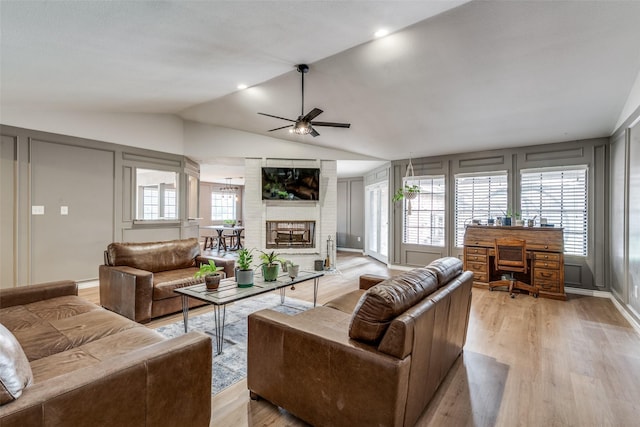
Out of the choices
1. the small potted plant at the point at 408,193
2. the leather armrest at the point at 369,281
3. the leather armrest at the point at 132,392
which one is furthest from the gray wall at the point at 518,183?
the leather armrest at the point at 132,392

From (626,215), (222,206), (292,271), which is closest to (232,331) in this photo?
(292,271)

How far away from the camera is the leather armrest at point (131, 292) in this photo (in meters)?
3.09

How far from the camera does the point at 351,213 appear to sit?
921cm

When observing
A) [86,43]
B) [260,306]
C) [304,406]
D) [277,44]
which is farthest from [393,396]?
[86,43]

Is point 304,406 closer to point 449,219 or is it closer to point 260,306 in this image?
point 260,306

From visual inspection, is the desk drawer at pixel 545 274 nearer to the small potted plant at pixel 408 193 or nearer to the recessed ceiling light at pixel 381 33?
the small potted plant at pixel 408 193

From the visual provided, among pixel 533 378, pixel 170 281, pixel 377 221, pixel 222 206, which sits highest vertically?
pixel 222 206

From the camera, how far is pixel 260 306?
379 centimetres

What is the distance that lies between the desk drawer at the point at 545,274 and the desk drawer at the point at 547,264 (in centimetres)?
4

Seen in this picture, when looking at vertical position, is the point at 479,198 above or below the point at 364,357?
above

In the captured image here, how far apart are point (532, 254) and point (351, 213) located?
17.0 ft

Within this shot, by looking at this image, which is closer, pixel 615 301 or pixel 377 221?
pixel 615 301

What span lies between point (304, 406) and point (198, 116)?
5487mm

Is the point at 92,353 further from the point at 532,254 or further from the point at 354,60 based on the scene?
the point at 532,254
